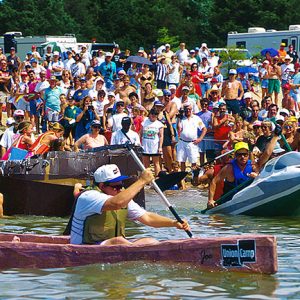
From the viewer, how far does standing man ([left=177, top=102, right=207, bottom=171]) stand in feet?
78.1

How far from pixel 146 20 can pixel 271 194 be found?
48.9 metres

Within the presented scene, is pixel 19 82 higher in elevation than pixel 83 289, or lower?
higher

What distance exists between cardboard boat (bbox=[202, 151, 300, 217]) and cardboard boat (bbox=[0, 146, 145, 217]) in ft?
5.19

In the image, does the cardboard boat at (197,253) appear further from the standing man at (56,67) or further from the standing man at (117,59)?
the standing man at (117,59)

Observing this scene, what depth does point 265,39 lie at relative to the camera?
4591cm

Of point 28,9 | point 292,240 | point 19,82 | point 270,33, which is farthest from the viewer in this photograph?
point 28,9

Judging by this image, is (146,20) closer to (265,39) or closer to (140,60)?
(265,39)

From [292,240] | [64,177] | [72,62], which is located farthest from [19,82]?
[292,240]

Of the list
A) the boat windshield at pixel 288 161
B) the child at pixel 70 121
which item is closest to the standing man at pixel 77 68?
the child at pixel 70 121

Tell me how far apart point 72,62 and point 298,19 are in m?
33.7

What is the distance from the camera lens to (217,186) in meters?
18.8

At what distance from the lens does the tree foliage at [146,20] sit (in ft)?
218

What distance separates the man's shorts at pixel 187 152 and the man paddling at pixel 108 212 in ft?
35.7

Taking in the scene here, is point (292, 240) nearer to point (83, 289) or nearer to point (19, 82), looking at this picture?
point (83, 289)
